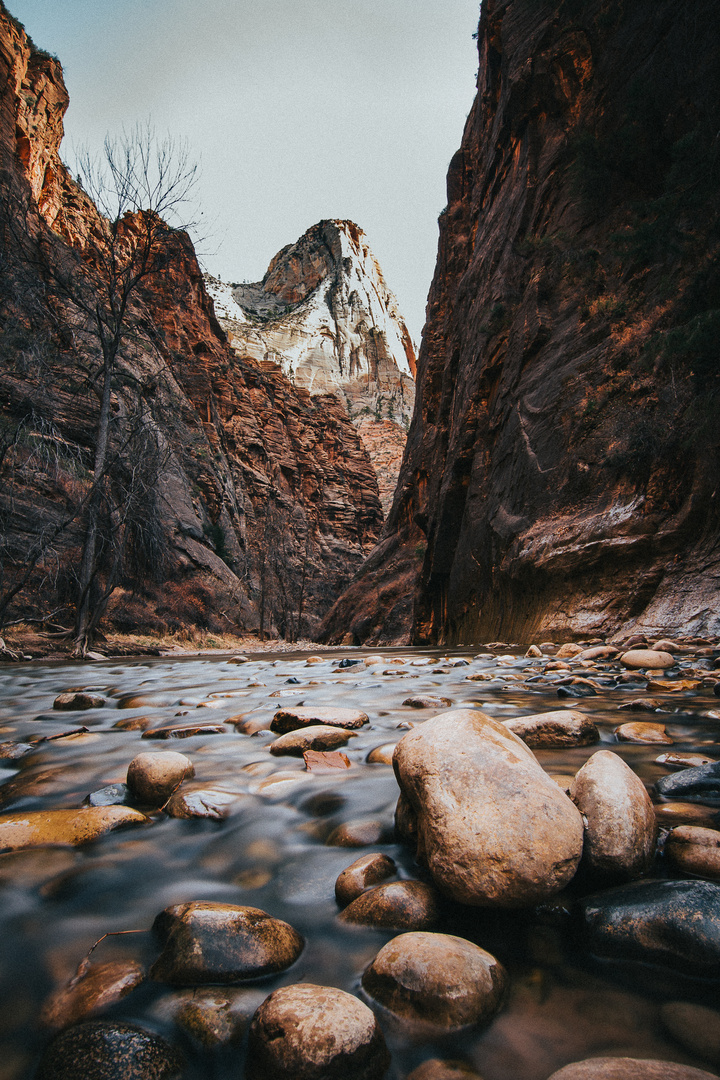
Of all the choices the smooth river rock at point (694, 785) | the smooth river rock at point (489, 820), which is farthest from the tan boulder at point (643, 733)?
the smooth river rock at point (489, 820)

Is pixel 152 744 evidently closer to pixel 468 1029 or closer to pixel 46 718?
pixel 46 718


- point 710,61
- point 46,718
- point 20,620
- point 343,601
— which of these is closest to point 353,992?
point 46,718

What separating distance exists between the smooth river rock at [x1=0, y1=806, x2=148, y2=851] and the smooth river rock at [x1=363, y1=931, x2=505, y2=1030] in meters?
1.08

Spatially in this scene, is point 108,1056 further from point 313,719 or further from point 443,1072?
point 313,719

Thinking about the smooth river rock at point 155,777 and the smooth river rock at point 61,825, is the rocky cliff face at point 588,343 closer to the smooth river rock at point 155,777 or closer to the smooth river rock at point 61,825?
the smooth river rock at point 155,777

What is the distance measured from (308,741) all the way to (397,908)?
139 cm

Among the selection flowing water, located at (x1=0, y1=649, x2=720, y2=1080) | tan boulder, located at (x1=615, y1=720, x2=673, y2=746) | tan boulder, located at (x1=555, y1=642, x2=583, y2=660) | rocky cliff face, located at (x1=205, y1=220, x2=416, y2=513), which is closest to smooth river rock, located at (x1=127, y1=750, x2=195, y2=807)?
flowing water, located at (x1=0, y1=649, x2=720, y2=1080)

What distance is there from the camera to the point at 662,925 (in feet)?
3.43

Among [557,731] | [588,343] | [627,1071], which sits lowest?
[627,1071]

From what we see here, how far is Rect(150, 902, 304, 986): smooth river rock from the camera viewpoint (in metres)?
1.01

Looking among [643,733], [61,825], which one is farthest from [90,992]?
[643,733]

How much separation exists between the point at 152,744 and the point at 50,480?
12.2 m

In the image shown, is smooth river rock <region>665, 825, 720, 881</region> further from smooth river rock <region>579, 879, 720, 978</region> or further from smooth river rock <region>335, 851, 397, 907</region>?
smooth river rock <region>335, 851, 397, 907</region>

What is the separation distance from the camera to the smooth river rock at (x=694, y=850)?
1267 millimetres
